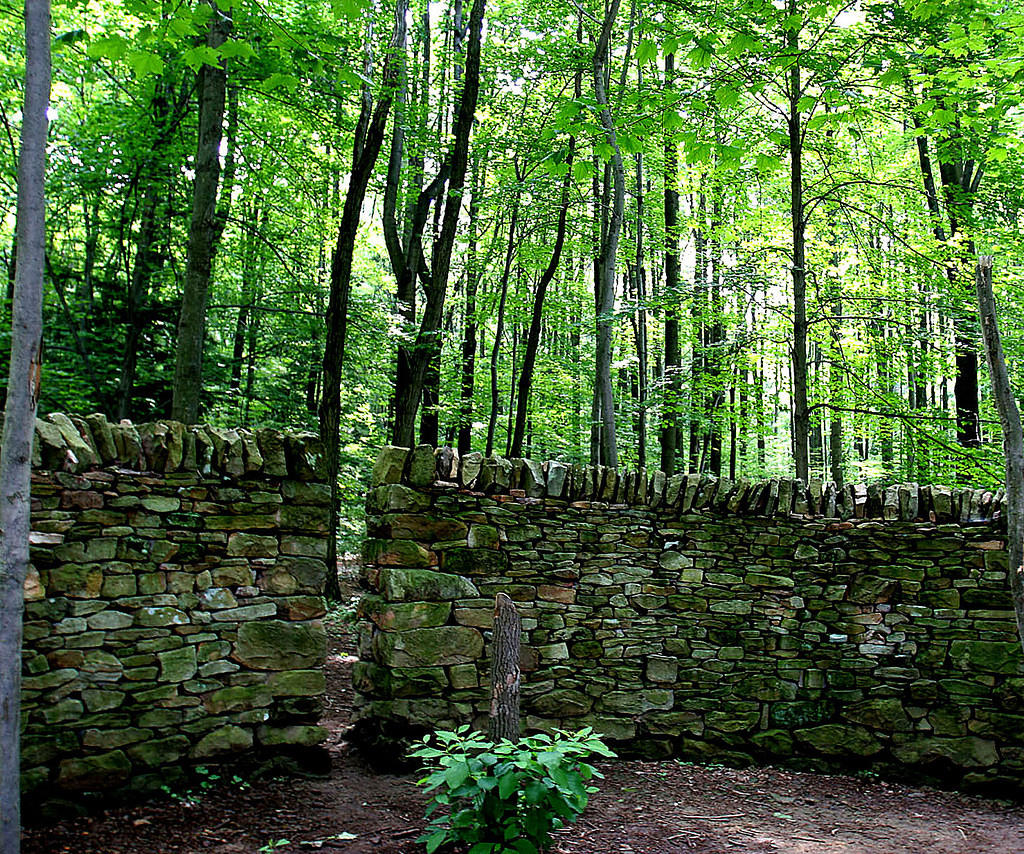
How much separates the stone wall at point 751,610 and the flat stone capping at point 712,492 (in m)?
0.01

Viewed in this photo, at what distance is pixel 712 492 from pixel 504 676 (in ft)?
7.95

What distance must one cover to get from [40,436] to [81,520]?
0.49m

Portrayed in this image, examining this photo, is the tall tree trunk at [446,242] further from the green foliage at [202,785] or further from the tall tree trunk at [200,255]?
the green foliage at [202,785]

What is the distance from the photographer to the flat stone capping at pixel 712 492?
188 inches

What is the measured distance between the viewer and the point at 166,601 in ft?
12.7

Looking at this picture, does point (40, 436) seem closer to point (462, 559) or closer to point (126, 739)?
point (126, 739)

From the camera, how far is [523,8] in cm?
1117

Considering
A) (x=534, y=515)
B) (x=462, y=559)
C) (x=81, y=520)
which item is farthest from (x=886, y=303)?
(x=81, y=520)

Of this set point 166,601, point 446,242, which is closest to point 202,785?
point 166,601

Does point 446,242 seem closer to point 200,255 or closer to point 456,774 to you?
point 200,255

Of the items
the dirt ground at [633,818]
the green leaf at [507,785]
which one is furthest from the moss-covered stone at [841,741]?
the green leaf at [507,785]

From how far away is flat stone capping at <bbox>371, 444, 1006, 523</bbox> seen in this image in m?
4.78

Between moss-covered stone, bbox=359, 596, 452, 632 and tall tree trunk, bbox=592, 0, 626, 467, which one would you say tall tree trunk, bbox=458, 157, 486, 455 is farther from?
moss-covered stone, bbox=359, 596, 452, 632

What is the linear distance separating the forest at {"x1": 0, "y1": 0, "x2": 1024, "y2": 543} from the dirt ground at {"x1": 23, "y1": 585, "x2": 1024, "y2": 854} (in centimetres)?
350
